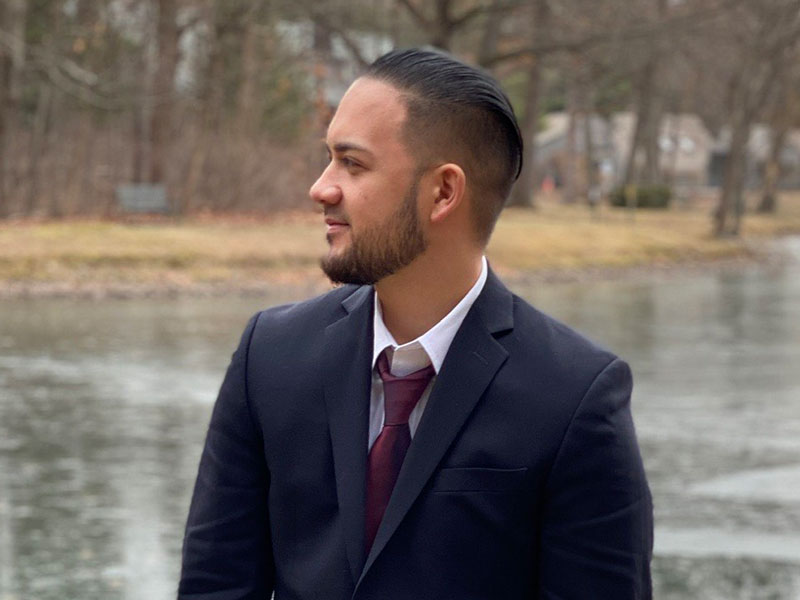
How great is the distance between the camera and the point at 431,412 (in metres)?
2.53

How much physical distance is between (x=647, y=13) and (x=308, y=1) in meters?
12.5

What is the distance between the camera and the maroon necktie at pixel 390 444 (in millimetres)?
2582

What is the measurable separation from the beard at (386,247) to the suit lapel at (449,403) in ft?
0.46

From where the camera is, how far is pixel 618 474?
8.36ft

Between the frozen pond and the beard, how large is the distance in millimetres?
4637

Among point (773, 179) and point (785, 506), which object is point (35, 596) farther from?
point (773, 179)

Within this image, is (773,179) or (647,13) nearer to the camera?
(647,13)

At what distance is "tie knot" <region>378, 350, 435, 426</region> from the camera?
8.54 ft

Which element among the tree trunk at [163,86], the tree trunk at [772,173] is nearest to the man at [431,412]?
the tree trunk at [163,86]

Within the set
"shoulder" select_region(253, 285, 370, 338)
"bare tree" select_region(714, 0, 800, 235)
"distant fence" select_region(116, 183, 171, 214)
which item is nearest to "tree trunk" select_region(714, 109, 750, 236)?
"bare tree" select_region(714, 0, 800, 235)

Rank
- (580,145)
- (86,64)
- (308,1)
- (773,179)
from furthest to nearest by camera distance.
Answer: (580,145) < (773,179) < (86,64) < (308,1)

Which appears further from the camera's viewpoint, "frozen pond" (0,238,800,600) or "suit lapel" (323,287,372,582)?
"frozen pond" (0,238,800,600)

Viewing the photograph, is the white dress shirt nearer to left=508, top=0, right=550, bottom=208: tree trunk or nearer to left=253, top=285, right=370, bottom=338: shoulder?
left=253, top=285, right=370, bottom=338: shoulder

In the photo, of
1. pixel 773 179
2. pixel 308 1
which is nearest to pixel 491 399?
pixel 308 1
